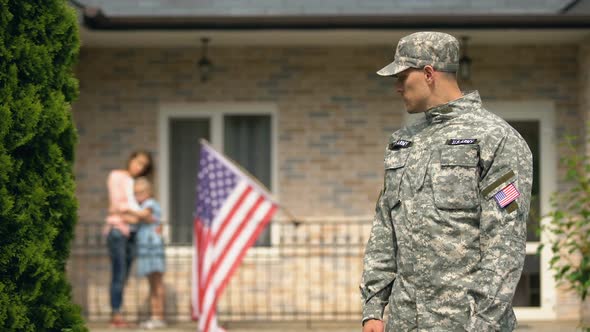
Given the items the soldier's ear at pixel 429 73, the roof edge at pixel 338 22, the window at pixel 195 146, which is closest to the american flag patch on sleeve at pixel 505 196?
the soldier's ear at pixel 429 73

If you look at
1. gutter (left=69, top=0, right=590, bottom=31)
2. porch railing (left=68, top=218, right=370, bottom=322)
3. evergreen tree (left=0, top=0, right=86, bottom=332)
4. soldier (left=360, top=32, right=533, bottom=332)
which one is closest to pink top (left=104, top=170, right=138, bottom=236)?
porch railing (left=68, top=218, right=370, bottom=322)

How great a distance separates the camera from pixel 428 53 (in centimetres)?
411

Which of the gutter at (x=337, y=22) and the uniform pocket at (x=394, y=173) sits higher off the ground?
the gutter at (x=337, y=22)

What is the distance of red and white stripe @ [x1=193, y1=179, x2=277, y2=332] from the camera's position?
32.4 feet

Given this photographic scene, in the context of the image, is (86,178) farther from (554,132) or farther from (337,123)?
(554,132)

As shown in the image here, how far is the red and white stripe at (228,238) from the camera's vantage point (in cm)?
988

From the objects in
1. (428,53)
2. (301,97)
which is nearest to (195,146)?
(301,97)

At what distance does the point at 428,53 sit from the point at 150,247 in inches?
295

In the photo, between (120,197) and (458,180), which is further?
(120,197)

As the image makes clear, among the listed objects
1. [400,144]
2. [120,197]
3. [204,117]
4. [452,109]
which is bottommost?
[120,197]

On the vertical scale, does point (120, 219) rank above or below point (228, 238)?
above

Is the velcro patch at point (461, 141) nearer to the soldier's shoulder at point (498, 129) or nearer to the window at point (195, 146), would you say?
the soldier's shoulder at point (498, 129)

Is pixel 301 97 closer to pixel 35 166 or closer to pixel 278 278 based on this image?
pixel 278 278

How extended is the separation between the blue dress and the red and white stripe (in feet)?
4.03
